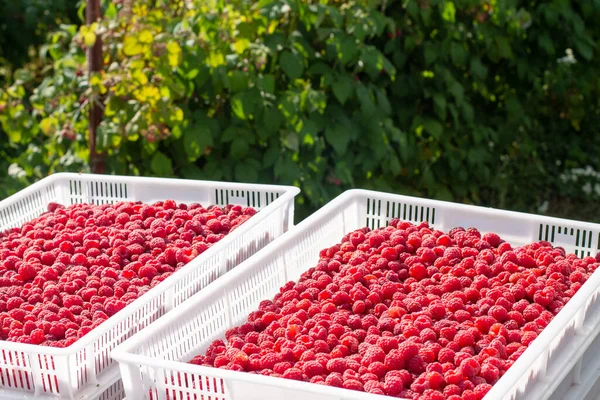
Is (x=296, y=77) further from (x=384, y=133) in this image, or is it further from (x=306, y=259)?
(x=306, y=259)

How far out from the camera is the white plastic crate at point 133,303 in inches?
71.2

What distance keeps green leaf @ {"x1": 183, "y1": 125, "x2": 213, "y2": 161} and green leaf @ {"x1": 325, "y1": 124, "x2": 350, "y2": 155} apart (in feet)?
1.54

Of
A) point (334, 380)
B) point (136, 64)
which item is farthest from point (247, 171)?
point (334, 380)

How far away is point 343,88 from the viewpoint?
351 centimetres

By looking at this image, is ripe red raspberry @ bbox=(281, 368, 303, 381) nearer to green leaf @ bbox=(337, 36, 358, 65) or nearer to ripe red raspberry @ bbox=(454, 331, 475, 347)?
ripe red raspberry @ bbox=(454, 331, 475, 347)

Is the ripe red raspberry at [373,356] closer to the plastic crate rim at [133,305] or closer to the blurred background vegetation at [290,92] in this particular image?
the plastic crate rim at [133,305]

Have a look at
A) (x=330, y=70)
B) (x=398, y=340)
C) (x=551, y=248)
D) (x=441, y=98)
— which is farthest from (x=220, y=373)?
(x=441, y=98)

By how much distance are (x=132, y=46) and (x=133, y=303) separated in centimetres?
155

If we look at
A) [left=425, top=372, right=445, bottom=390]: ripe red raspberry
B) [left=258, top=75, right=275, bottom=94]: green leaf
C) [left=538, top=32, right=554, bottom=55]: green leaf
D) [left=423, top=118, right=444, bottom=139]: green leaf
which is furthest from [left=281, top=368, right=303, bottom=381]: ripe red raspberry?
[left=538, top=32, right=554, bottom=55]: green leaf

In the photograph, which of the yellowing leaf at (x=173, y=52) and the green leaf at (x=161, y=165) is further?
the green leaf at (x=161, y=165)

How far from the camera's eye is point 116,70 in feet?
11.1

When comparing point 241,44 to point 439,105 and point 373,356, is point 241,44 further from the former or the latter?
point 373,356

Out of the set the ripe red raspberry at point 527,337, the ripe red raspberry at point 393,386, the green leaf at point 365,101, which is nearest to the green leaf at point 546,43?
the green leaf at point 365,101

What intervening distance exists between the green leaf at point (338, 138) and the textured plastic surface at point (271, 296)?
2.26ft
